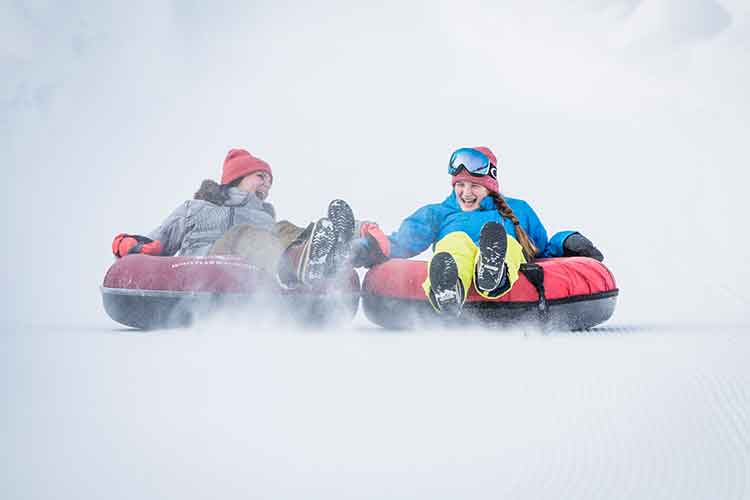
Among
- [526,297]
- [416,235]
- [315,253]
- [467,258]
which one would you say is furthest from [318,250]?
[526,297]

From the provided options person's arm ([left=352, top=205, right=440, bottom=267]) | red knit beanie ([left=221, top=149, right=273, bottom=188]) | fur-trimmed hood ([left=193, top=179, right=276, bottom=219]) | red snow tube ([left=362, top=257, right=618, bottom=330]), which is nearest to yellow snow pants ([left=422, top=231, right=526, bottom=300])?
red snow tube ([left=362, top=257, right=618, bottom=330])

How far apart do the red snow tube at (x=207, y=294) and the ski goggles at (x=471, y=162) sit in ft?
2.22

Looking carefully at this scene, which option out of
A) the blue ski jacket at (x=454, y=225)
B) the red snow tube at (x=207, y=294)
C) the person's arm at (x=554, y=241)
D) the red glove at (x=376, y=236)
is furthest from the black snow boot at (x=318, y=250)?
the person's arm at (x=554, y=241)

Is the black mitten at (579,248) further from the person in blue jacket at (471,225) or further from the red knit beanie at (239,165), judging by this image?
the red knit beanie at (239,165)

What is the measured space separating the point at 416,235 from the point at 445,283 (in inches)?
28.6

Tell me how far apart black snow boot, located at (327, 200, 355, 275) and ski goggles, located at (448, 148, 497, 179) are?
643 millimetres

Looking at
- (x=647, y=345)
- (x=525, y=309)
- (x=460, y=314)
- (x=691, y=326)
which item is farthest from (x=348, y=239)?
(x=691, y=326)

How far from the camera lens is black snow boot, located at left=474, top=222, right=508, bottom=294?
2.37 metres

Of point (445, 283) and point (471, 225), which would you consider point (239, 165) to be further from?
point (445, 283)

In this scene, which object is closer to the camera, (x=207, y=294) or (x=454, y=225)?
(x=207, y=294)

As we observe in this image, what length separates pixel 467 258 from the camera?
2475mm

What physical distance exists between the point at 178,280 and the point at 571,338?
1.58 metres

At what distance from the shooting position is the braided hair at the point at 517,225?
3004mm

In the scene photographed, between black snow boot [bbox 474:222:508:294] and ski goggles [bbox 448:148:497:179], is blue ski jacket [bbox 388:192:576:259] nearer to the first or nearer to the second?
ski goggles [bbox 448:148:497:179]
